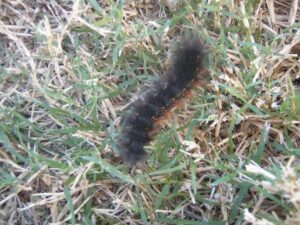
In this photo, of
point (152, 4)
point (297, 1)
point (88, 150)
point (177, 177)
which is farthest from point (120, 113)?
point (297, 1)

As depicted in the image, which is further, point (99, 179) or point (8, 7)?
point (8, 7)

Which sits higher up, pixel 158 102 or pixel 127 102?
pixel 158 102

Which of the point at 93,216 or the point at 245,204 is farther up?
the point at 245,204

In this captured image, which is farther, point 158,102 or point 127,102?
point 127,102

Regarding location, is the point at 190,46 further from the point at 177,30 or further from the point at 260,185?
the point at 260,185
